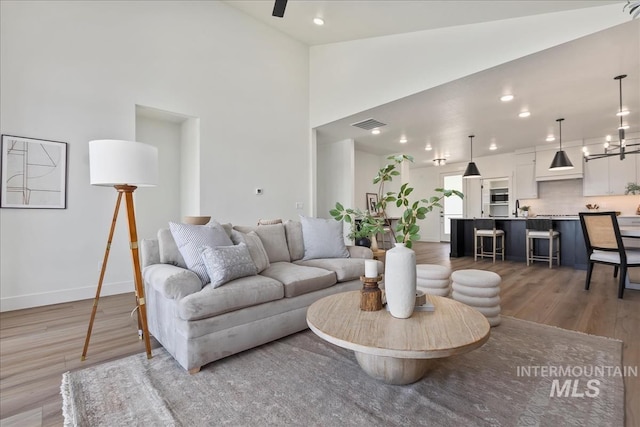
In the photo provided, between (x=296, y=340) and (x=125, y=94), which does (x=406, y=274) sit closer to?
(x=296, y=340)

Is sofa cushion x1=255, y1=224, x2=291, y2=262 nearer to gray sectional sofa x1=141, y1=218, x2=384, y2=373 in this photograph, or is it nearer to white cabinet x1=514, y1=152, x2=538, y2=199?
gray sectional sofa x1=141, y1=218, x2=384, y2=373

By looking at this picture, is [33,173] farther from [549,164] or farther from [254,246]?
[549,164]

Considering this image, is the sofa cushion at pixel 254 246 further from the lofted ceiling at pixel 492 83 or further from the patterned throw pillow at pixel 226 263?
the lofted ceiling at pixel 492 83

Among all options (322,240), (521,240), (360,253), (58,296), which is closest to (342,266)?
(322,240)

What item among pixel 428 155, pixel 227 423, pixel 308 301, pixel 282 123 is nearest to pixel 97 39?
pixel 282 123

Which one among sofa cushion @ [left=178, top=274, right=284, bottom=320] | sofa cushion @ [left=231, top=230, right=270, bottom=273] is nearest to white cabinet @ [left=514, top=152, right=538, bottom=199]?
sofa cushion @ [left=231, top=230, right=270, bottom=273]

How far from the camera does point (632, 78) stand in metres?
3.77

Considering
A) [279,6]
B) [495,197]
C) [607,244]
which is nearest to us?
[279,6]

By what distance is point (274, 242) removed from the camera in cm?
306

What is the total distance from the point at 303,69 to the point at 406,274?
5.63 m

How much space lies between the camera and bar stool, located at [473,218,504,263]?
6004 millimetres

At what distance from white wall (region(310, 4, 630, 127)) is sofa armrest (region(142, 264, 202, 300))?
Answer: 12.6 ft

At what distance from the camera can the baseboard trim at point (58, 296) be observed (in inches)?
126

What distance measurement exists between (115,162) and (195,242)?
765mm
